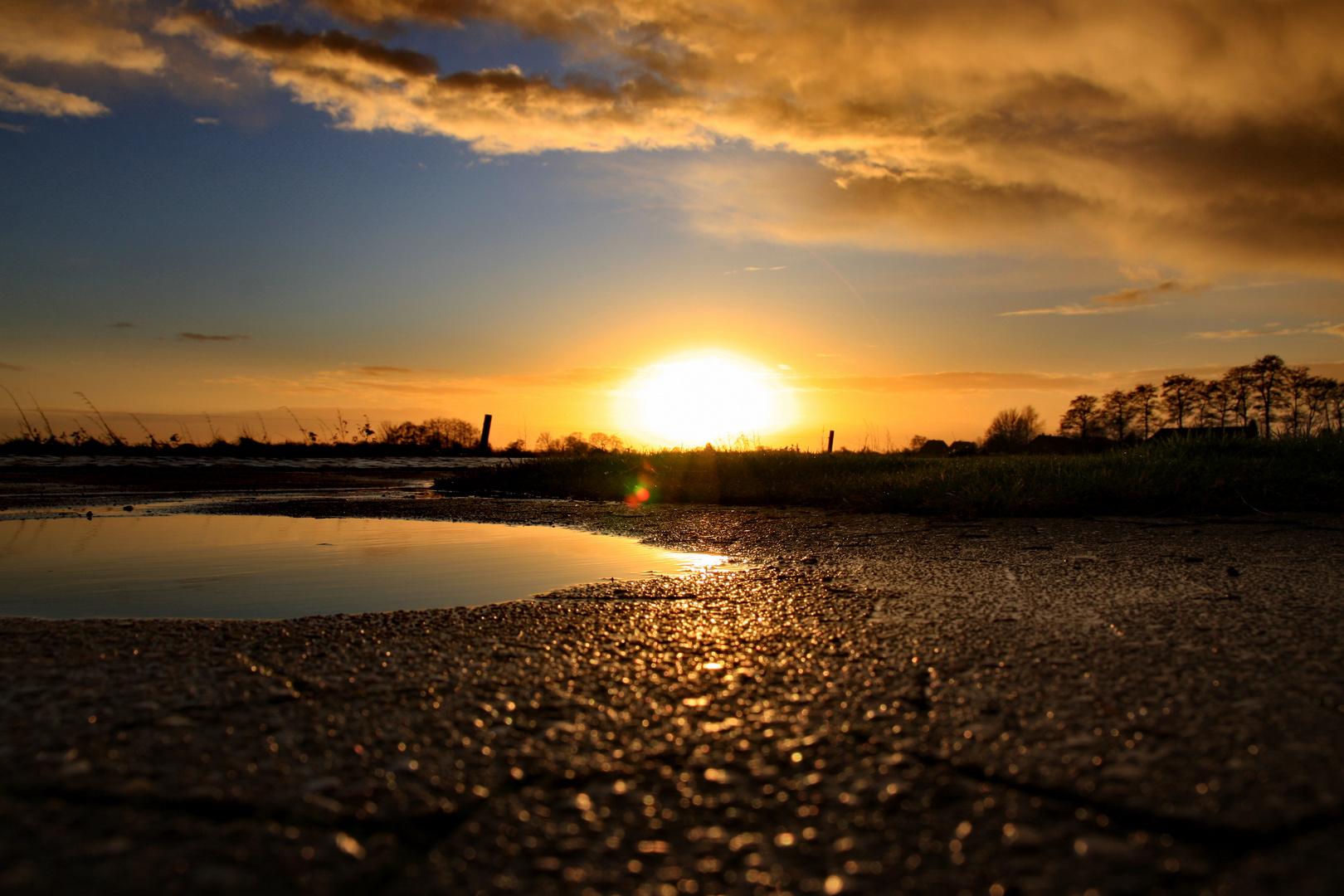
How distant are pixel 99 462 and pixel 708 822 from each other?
18588mm

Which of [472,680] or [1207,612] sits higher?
[1207,612]

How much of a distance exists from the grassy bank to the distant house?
35cm

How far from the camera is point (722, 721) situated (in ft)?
5.44

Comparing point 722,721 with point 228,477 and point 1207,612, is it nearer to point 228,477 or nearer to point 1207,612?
point 1207,612

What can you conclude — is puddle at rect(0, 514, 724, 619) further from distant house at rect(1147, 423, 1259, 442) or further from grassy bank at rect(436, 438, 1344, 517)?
distant house at rect(1147, 423, 1259, 442)

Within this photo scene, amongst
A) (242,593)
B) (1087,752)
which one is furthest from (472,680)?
(242,593)

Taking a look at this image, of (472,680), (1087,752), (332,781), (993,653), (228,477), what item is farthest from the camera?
(228,477)

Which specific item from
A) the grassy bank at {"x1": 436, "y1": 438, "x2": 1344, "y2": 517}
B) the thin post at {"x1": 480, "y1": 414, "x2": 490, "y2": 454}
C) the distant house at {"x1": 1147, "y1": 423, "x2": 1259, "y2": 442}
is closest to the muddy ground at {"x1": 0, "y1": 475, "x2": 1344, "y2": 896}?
the grassy bank at {"x1": 436, "y1": 438, "x2": 1344, "y2": 517}

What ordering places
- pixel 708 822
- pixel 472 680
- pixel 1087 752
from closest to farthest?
pixel 708 822, pixel 1087 752, pixel 472 680

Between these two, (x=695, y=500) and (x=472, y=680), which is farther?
(x=695, y=500)

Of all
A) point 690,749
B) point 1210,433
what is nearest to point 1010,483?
point 1210,433

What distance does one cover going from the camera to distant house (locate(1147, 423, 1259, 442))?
857 centimetres

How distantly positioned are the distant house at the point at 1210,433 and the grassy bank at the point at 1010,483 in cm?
35

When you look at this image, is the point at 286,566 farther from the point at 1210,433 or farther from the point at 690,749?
the point at 1210,433
